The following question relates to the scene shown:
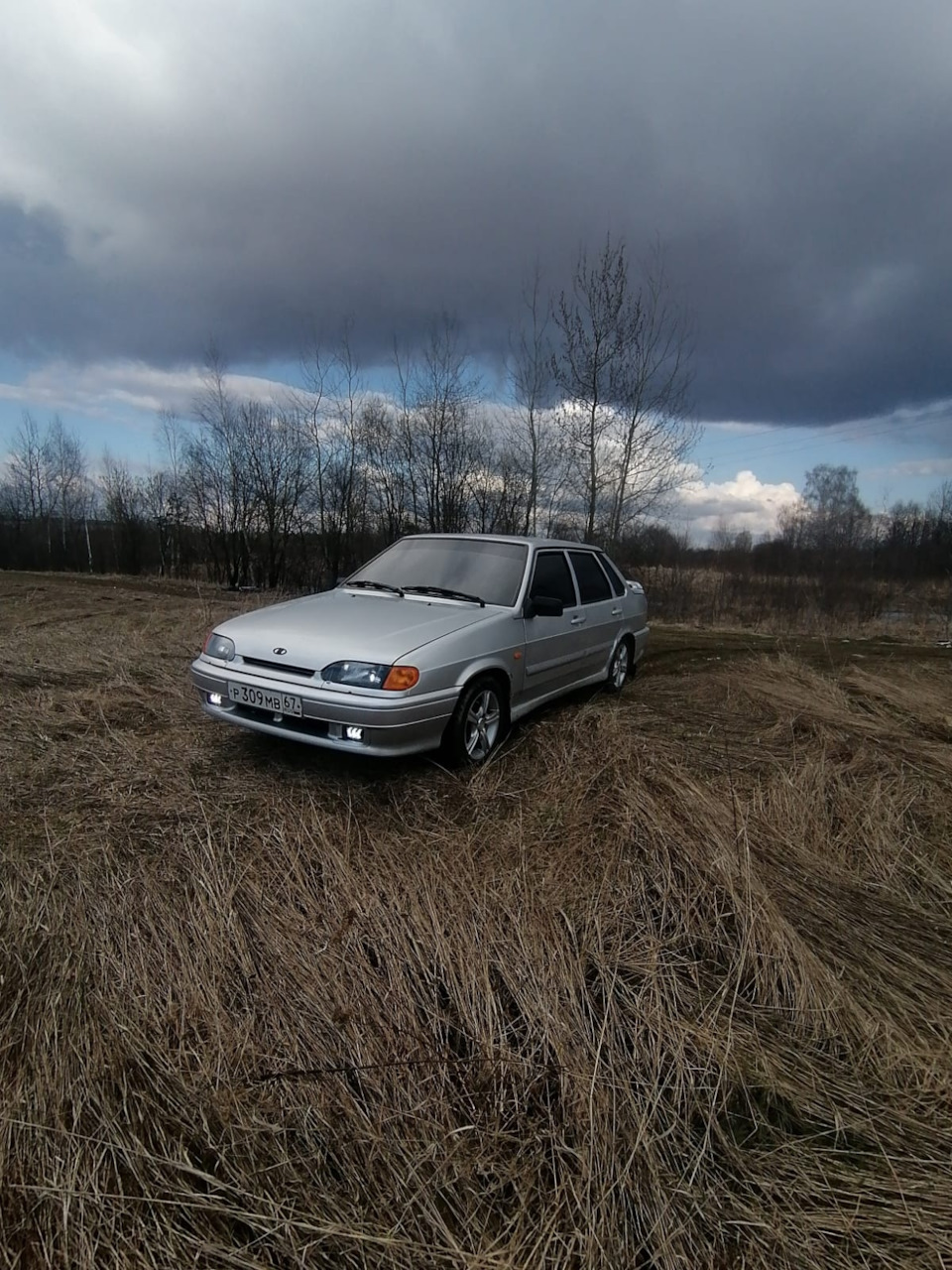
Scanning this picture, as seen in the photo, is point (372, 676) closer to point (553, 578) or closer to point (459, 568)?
point (459, 568)

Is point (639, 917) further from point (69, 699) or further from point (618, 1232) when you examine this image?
point (69, 699)

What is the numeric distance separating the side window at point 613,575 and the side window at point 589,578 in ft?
0.37

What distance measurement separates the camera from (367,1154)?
1.55 m

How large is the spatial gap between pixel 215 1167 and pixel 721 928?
6.16 feet

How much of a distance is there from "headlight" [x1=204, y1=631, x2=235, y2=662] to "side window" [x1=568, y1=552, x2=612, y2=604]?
9.59 feet

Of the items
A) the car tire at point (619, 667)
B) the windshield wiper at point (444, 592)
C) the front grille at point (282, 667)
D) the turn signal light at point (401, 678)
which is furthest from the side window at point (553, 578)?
the front grille at point (282, 667)

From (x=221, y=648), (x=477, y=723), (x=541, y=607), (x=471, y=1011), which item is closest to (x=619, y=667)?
(x=541, y=607)

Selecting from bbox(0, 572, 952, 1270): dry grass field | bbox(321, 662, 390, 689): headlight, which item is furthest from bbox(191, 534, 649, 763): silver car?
bbox(0, 572, 952, 1270): dry grass field

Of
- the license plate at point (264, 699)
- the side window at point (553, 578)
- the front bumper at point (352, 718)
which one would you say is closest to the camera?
the front bumper at point (352, 718)

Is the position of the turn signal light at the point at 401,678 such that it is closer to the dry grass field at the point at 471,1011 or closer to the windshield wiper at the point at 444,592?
the dry grass field at the point at 471,1011

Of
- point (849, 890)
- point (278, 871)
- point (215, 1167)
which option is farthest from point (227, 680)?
point (849, 890)

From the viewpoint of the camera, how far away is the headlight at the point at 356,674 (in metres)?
3.32

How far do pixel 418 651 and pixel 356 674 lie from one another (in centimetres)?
36

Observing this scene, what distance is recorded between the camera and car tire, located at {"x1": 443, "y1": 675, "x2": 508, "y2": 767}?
371 centimetres
